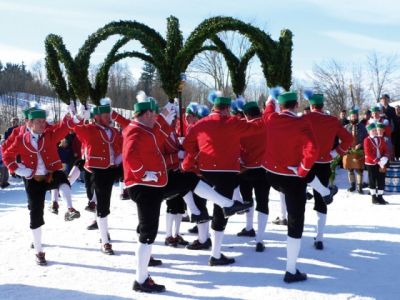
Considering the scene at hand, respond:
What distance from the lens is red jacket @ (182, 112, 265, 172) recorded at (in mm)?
5867

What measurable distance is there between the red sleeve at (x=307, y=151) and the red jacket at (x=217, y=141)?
651 millimetres

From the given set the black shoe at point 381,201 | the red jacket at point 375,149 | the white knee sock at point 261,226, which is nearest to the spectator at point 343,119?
the red jacket at point 375,149

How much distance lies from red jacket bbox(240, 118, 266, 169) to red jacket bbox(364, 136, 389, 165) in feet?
16.6

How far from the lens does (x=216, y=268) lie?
242 inches

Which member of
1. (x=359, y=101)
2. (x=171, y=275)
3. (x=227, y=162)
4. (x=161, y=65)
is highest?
(x=359, y=101)

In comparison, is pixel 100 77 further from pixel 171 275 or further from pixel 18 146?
pixel 171 275

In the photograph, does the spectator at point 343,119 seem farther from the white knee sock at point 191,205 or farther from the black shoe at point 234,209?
the black shoe at point 234,209

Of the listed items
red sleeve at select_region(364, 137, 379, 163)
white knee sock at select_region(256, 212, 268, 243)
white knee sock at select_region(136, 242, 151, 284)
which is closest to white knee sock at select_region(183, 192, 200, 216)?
white knee sock at select_region(256, 212, 268, 243)

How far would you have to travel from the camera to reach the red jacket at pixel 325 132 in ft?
22.0

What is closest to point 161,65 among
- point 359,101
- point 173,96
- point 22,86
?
point 173,96

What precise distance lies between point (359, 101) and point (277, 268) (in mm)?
40732

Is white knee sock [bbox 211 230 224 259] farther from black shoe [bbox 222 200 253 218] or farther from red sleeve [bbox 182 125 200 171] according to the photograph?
red sleeve [bbox 182 125 200 171]

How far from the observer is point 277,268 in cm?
610

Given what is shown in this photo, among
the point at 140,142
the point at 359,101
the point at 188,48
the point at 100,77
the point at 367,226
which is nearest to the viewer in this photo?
the point at 140,142
